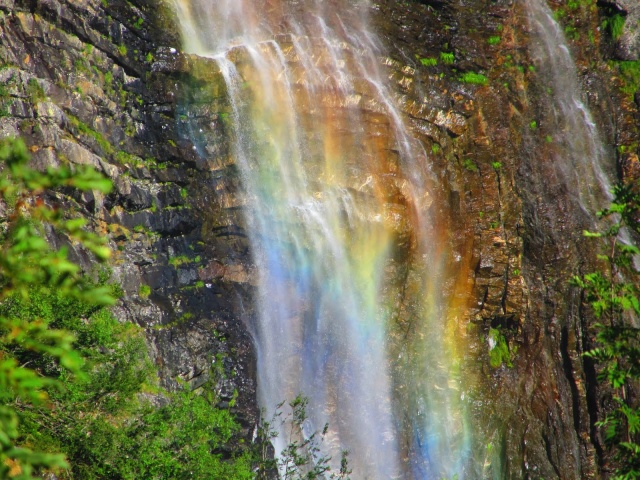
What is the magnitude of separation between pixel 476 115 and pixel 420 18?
13.2 feet

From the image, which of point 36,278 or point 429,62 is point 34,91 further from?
point 429,62

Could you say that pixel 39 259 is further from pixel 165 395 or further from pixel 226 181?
pixel 226 181

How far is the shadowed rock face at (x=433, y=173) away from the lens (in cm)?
1333

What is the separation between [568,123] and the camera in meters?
19.1

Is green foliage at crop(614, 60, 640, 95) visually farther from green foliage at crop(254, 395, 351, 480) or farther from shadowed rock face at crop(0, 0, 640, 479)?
green foliage at crop(254, 395, 351, 480)

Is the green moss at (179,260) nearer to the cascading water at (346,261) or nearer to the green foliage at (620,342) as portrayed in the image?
the cascading water at (346,261)

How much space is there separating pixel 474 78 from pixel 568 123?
3511mm

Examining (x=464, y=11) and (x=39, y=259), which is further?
(x=464, y=11)

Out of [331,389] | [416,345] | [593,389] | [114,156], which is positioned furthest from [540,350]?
[114,156]

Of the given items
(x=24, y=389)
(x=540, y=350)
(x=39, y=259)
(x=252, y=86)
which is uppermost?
(x=252, y=86)

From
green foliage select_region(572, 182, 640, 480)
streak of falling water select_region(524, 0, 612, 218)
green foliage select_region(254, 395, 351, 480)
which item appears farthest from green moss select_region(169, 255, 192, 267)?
streak of falling water select_region(524, 0, 612, 218)

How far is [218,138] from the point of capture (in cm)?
1542

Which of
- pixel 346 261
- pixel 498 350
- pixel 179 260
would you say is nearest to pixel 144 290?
pixel 179 260

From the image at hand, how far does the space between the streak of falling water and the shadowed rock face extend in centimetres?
30
